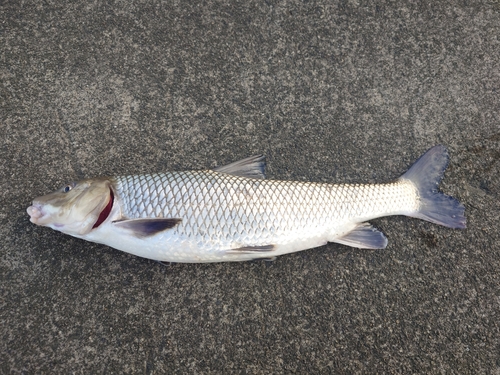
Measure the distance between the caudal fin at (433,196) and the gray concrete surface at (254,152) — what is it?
4.1 inches

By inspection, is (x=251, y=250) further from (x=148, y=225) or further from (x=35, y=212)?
(x=35, y=212)

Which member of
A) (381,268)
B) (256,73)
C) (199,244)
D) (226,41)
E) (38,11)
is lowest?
(381,268)

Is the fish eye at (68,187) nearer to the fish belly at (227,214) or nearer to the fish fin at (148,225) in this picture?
the fish belly at (227,214)

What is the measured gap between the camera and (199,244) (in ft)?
6.50

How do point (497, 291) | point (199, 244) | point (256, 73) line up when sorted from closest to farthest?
point (199, 244) → point (497, 291) → point (256, 73)

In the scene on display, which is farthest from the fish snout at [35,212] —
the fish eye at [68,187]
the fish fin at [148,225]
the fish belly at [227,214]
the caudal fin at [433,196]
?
the caudal fin at [433,196]

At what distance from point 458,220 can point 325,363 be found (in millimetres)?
1266

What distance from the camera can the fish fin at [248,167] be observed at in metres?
2.28

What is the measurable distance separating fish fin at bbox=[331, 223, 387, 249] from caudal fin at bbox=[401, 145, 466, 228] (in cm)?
30

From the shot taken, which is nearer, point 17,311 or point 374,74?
point 17,311

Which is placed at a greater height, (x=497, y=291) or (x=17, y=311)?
(x=17, y=311)

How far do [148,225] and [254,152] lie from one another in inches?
35.8

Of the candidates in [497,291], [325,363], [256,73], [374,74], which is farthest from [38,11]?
[497,291]

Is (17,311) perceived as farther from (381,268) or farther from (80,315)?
(381,268)
